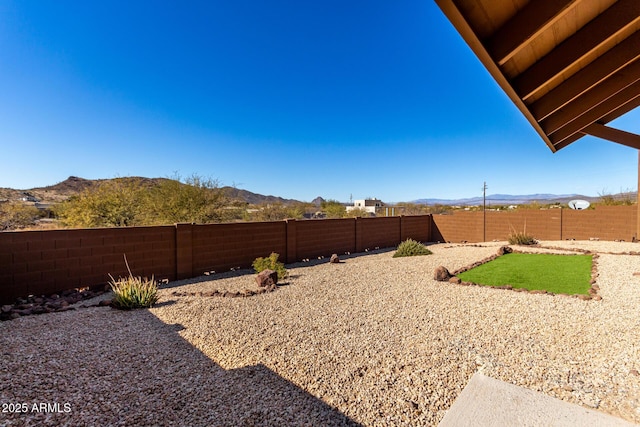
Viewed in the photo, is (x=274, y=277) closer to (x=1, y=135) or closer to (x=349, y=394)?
(x=349, y=394)

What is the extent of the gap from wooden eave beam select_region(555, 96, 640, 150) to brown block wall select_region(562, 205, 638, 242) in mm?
10351

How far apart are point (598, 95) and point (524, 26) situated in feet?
9.01

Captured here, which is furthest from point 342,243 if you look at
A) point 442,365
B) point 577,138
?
point 442,365

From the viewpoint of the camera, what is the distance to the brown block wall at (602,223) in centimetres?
1344

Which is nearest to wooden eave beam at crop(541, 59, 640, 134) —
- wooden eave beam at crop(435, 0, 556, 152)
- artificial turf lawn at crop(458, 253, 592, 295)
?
wooden eave beam at crop(435, 0, 556, 152)

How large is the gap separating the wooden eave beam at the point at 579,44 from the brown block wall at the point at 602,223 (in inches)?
582

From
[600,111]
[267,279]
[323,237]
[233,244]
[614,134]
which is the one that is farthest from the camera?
[323,237]

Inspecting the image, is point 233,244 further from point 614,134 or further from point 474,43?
point 614,134

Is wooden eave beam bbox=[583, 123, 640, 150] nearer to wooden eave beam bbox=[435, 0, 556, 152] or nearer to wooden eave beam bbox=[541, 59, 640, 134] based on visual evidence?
wooden eave beam bbox=[541, 59, 640, 134]

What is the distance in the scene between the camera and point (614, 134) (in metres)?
5.89

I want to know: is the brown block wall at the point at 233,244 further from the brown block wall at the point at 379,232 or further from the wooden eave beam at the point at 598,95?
the wooden eave beam at the point at 598,95

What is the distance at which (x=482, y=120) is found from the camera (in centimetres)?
2172

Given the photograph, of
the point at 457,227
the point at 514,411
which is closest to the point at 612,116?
the point at 514,411

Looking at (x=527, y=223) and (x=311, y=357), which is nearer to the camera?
(x=311, y=357)
